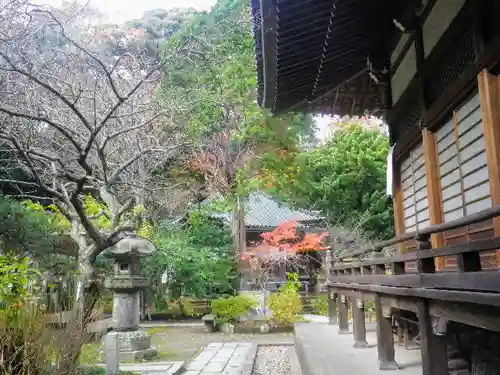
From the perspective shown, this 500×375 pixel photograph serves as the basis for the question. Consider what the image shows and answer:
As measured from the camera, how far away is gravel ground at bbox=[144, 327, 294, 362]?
1148cm

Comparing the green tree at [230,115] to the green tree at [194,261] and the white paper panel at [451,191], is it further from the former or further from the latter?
the white paper panel at [451,191]

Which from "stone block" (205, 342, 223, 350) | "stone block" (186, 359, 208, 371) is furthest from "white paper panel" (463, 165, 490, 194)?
"stone block" (205, 342, 223, 350)

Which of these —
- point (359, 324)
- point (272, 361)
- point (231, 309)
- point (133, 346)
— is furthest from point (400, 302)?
point (231, 309)

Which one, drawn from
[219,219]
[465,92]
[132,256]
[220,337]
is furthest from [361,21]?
[219,219]

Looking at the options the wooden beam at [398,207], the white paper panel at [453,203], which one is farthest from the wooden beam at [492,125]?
the wooden beam at [398,207]

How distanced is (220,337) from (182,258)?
13.8ft

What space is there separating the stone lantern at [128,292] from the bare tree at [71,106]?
717 millimetres

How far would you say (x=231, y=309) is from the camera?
15.8m

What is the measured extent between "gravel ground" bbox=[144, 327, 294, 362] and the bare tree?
129 inches

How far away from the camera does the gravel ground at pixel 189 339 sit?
37.7 ft

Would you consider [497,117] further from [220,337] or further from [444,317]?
[220,337]

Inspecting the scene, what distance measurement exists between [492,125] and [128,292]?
27.7 ft

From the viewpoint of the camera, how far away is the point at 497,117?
3660 millimetres

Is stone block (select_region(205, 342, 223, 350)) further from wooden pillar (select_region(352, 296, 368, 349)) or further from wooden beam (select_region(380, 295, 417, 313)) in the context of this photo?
wooden beam (select_region(380, 295, 417, 313))
